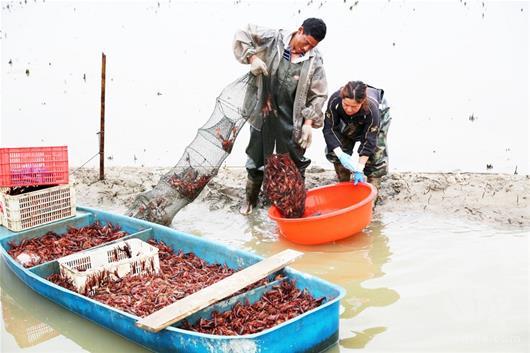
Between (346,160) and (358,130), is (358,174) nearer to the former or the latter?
(346,160)

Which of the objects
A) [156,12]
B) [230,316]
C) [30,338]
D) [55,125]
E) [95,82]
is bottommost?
[30,338]

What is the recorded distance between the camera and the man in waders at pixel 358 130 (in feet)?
19.0

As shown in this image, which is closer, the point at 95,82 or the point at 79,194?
the point at 79,194

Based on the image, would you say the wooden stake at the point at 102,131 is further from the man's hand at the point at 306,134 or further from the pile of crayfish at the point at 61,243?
the man's hand at the point at 306,134

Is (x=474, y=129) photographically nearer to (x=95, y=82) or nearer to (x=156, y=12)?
(x=95, y=82)

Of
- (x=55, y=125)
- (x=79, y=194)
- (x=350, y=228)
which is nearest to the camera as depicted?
(x=350, y=228)

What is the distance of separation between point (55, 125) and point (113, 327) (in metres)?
6.32

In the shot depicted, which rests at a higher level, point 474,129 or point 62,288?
point 474,129

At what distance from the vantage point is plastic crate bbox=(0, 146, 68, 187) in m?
5.45

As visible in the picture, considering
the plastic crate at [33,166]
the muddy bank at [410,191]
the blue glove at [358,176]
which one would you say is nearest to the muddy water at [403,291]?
the muddy bank at [410,191]

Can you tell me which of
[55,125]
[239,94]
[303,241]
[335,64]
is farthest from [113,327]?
[335,64]

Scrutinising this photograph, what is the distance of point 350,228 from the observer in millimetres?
5695

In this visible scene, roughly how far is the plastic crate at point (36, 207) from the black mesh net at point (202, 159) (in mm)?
727

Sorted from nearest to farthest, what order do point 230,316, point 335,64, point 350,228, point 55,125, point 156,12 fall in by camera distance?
point 230,316 < point 350,228 < point 55,125 < point 335,64 < point 156,12
